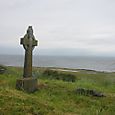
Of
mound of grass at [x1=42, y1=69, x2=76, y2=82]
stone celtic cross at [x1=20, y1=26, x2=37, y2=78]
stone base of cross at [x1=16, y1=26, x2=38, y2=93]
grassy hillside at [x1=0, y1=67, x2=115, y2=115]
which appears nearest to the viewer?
grassy hillside at [x1=0, y1=67, x2=115, y2=115]

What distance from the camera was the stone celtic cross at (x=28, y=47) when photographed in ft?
43.8

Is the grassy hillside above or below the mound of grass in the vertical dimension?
below

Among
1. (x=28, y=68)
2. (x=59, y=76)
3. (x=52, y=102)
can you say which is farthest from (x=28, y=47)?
(x=59, y=76)

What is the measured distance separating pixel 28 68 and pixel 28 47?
970 millimetres

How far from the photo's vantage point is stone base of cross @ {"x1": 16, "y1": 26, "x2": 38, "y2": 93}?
12289mm

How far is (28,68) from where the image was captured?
13367 millimetres

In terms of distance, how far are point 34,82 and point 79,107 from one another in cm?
281

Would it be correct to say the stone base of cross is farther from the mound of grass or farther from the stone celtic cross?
the mound of grass

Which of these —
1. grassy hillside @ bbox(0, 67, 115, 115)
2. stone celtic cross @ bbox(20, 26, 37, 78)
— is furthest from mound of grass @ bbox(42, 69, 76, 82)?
grassy hillside @ bbox(0, 67, 115, 115)

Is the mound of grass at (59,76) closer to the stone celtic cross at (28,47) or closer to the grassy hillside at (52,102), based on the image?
the stone celtic cross at (28,47)

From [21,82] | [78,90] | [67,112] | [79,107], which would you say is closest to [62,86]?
[78,90]

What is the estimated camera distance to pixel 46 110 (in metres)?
8.76

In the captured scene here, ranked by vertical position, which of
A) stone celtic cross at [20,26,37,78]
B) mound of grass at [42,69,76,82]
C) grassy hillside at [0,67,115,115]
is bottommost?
grassy hillside at [0,67,115,115]

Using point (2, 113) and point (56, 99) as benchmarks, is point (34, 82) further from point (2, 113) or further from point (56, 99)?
point (2, 113)
